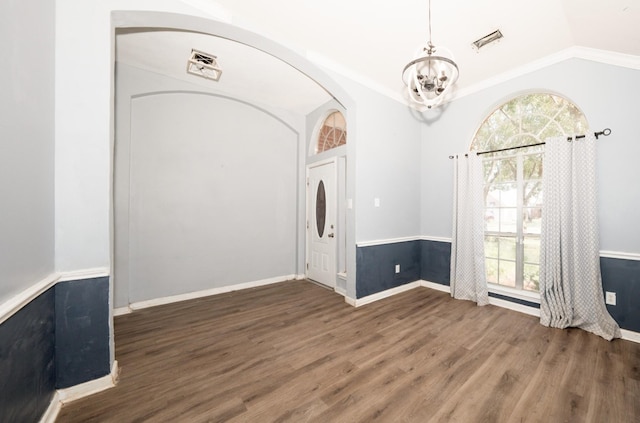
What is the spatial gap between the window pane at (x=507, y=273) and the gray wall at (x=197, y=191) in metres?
3.17

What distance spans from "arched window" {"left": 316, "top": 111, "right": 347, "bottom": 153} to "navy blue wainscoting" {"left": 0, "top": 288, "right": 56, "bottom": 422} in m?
3.79

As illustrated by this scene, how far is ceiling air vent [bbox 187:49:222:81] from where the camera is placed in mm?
2963

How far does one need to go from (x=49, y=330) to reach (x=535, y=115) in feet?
16.6

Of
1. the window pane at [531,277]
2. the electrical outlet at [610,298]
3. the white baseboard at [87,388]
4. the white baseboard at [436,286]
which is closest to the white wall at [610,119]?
the electrical outlet at [610,298]

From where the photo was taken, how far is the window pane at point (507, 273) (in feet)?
10.6

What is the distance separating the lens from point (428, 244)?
407 cm

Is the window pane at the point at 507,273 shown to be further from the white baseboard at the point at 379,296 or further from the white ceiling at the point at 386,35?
the white ceiling at the point at 386,35

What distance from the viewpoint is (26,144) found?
1259 millimetres

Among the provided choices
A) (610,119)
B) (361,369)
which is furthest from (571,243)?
(361,369)

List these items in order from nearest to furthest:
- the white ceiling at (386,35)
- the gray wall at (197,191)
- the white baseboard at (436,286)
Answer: the white ceiling at (386,35)
the gray wall at (197,191)
the white baseboard at (436,286)

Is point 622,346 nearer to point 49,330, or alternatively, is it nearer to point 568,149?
point 568,149

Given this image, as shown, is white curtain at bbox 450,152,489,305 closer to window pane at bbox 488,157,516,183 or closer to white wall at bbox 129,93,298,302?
window pane at bbox 488,157,516,183

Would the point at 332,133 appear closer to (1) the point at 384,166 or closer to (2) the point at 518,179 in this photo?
(1) the point at 384,166

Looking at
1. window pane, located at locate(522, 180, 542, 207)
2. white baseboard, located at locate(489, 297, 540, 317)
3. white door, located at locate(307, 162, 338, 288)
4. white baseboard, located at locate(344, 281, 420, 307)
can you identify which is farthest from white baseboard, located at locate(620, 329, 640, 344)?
white door, located at locate(307, 162, 338, 288)
